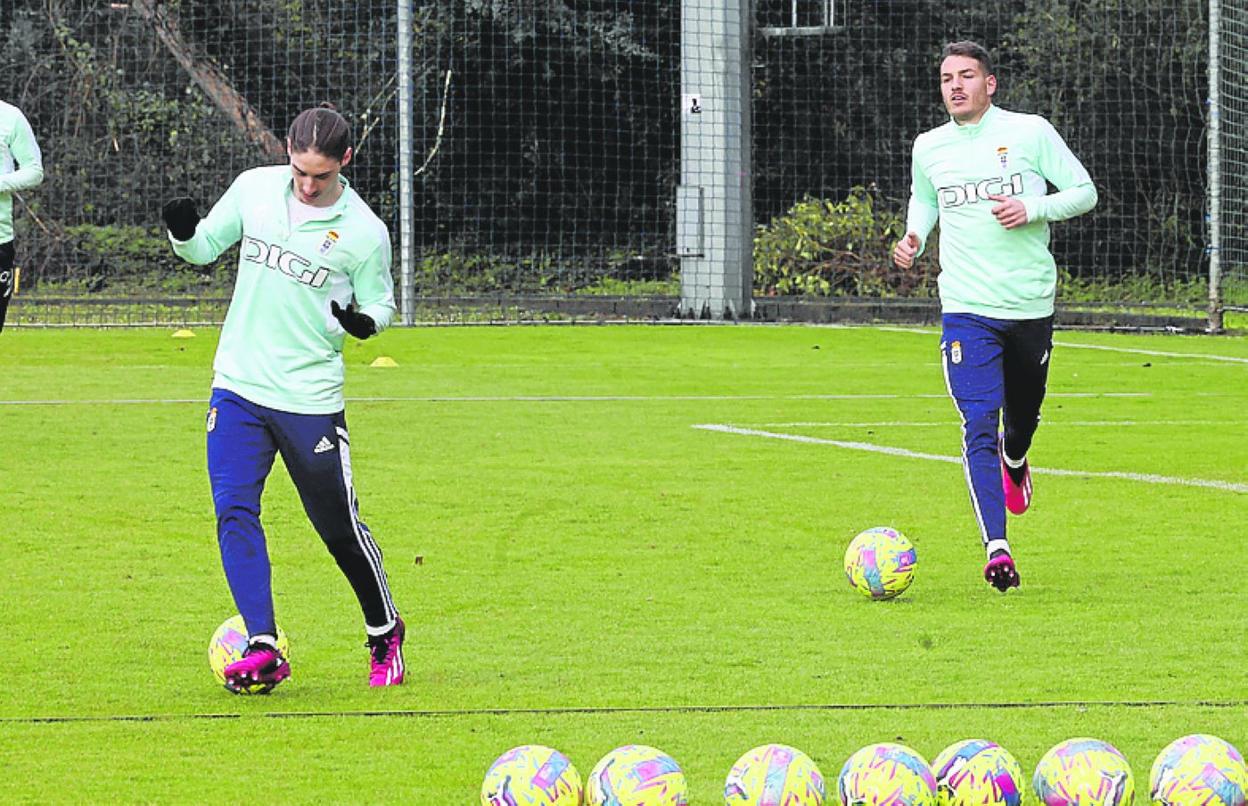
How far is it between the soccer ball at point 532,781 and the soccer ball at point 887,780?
59cm

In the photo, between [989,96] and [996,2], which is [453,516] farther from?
[996,2]

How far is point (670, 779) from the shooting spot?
4.66 m

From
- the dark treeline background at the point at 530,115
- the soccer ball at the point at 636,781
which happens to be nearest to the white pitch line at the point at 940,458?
the soccer ball at the point at 636,781

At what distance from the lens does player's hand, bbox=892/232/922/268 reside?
8.53 meters

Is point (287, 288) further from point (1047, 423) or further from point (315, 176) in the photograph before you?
point (1047, 423)

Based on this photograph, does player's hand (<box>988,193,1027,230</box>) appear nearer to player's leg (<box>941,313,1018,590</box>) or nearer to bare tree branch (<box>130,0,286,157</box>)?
→ player's leg (<box>941,313,1018,590</box>)

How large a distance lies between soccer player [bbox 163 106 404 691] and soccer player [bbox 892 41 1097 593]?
2.85 m

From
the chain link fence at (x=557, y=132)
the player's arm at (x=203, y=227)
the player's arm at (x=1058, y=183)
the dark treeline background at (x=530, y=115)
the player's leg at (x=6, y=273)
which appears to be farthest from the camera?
the dark treeline background at (x=530, y=115)

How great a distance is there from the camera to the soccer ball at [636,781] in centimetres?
461

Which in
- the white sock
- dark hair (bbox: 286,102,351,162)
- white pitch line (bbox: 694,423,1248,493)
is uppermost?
dark hair (bbox: 286,102,351,162)

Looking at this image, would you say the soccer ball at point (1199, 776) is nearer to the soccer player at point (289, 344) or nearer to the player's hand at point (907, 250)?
the soccer player at point (289, 344)

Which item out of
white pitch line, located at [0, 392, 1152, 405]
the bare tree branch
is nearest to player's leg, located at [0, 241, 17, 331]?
white pitch line, located at [0, 392, 1152, 405]

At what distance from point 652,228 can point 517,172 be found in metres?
1.71

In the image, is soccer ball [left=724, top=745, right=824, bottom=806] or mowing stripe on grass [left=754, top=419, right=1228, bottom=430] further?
mowing stripe on grass [left=754, top=419, right=1228, bottom=430]
